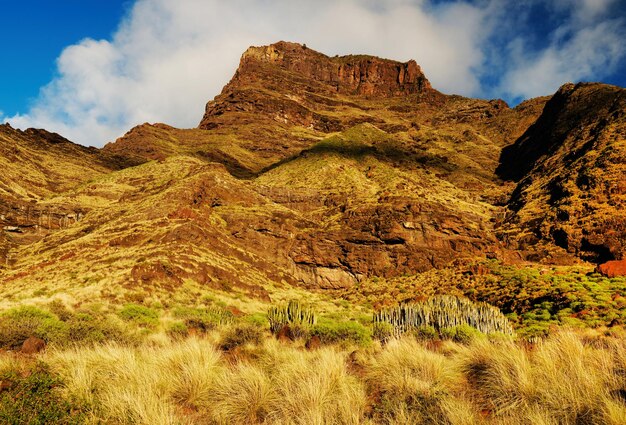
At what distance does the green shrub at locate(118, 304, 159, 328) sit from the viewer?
15.8 meters

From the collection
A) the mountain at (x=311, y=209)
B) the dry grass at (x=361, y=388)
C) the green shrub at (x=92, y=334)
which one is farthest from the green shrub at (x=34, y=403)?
the mountain at (x=311, y=209)

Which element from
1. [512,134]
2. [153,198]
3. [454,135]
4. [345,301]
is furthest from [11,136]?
[512,134]

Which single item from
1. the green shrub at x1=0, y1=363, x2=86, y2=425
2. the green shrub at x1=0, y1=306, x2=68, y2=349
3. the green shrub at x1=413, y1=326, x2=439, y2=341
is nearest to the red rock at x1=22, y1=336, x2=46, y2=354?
the green shrub at x1=0, y1=306, x2=68, y2=349

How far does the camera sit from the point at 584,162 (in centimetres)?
5212

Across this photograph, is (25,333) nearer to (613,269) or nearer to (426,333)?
(426,333)

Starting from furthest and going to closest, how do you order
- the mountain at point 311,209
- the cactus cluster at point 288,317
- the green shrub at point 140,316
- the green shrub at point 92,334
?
the mountain at point 311,209 → the green shrub at point 140,316 → the cactus cluster at point 288,317 → the green shrub at point 92,334

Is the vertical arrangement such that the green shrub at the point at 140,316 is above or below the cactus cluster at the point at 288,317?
below

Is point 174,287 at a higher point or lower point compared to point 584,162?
lower

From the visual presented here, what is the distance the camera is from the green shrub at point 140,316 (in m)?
15.8

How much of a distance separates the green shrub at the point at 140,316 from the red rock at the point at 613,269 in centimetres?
3066

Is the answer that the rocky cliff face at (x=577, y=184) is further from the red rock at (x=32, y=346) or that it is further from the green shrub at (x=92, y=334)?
the red rock at (x=32, y=346)

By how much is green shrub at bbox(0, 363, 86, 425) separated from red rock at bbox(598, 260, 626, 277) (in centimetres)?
3306

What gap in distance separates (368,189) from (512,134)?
277 ft

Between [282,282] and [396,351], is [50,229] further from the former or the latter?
[396,351]
